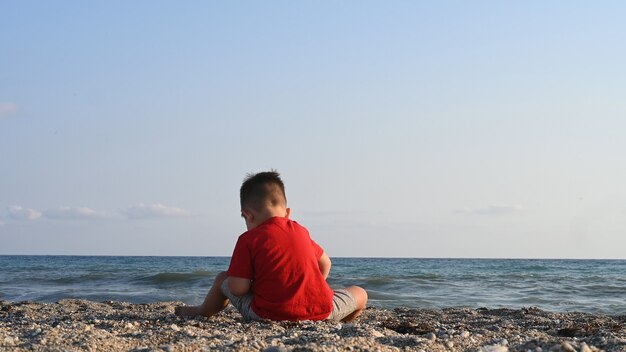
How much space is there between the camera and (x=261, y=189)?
15.8 ft

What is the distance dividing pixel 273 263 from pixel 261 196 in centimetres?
49

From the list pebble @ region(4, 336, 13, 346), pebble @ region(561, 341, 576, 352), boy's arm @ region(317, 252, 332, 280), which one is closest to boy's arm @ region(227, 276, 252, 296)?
boy's arm @ region(317, 252, 332, 280)

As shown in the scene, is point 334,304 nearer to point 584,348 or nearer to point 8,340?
point 584,348

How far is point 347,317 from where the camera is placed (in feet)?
18.1

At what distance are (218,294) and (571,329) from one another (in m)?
2.84

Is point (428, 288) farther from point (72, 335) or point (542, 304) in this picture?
point (72, 335)

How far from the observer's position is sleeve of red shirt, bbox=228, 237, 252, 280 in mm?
4782

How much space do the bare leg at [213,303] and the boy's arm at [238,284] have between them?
Result: 0.72ft

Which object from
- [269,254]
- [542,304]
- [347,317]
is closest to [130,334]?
[269,254]

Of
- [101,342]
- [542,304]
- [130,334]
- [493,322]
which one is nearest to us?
[101,342]

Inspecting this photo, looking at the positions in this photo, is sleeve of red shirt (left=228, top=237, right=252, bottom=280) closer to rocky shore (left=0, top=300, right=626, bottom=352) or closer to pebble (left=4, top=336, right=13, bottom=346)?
rocky shore (left=0, top=300, right=626, bottom=352)

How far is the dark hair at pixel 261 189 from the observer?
4.82m

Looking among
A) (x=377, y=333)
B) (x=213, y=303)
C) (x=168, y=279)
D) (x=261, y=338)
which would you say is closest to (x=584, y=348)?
(x=377, y=333)

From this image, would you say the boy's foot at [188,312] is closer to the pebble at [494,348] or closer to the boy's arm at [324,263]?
the boy's arm at [324,263]
